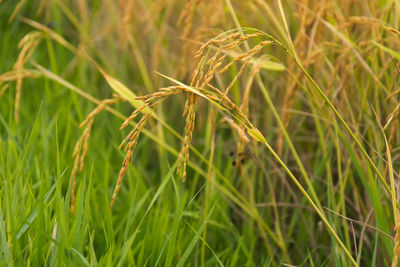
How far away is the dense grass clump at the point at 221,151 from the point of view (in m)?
1.42

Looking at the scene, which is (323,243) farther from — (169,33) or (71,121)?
(169,33)

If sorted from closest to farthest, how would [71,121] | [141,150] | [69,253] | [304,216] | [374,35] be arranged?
1. [69,253]
2. [374,35]
3. [304,216]
4. [71,121]
5. [141,150]

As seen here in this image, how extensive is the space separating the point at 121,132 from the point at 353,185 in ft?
2.84

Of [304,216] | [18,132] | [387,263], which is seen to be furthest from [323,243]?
[18,132]

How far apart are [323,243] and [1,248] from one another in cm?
99

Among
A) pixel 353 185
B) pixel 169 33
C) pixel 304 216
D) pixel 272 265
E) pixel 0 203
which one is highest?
pixel 169 33

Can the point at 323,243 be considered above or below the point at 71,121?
below

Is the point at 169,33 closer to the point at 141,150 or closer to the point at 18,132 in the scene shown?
the point at 141,150

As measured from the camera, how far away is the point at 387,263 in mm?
1568

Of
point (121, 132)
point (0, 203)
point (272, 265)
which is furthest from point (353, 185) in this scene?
point (0, 203)

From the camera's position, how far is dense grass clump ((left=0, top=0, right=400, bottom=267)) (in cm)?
142

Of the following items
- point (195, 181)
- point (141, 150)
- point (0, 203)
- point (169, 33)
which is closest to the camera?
point (0, 203)

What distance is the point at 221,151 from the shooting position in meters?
2.27

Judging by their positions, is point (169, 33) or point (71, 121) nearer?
point (71, 121)
